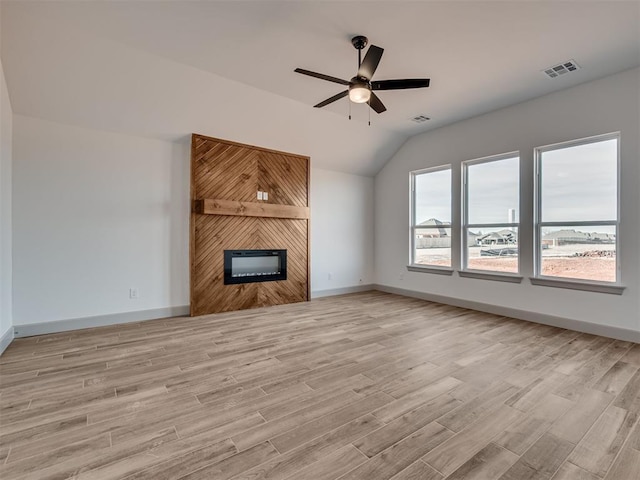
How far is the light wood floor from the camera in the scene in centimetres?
164

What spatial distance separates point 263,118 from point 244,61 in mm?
1207

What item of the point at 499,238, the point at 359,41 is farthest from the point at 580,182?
the point at 359,41

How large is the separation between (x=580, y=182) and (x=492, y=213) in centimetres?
118

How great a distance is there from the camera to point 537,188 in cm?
447

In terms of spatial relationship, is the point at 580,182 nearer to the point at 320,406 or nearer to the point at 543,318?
the point at 543,318

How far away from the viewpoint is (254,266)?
539 centimetres

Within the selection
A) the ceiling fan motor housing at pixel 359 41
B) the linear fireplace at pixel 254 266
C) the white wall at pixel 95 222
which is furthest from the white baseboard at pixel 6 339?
the ceiling fan motor housing at pixel 359 41

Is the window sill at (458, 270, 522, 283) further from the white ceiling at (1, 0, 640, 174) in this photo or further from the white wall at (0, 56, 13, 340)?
the white wall at (0, 56, 13, 340)

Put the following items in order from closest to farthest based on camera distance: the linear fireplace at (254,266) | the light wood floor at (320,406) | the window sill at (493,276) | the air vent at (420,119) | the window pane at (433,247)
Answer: the light wood floor at (320,406) → the window sill at (493,276) → the linear fireplace at (254,266) → the air vent at (420,119) → the window pane at (433,247)

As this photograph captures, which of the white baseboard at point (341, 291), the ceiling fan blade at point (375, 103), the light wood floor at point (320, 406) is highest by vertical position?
the ceiling fan blade at point (375, 103)

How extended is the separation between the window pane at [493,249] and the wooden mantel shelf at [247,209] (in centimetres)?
305

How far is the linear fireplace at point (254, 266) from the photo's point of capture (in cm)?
506

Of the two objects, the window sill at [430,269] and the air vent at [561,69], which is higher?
the air vent at [561,69]

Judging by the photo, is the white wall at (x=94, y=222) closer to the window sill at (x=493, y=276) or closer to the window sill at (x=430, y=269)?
the window sill at (x=430, y=269)
